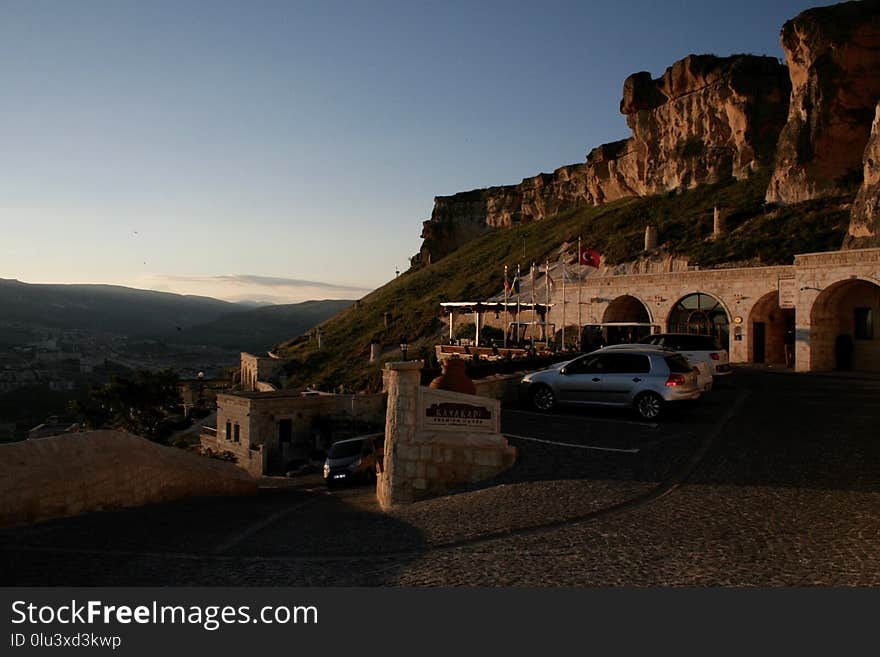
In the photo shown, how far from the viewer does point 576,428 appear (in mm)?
14742

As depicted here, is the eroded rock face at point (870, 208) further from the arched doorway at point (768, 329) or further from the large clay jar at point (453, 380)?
the large clay jar at point (453, 380)

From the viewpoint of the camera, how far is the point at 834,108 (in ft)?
171

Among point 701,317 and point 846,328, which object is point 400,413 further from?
point 701,317

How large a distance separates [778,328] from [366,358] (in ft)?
120

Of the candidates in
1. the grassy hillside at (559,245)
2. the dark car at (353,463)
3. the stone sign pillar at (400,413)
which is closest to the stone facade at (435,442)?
the stone sign pillar at (400,413)

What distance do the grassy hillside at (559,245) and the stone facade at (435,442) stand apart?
112 ft

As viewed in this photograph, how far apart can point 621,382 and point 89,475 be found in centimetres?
1080

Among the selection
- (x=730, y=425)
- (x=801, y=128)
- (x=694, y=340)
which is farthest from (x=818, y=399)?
(x=801, y=128)

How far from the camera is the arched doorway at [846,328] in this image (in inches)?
1074

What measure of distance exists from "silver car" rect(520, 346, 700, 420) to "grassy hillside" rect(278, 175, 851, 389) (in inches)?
1180

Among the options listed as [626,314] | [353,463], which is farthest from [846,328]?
[353,463]

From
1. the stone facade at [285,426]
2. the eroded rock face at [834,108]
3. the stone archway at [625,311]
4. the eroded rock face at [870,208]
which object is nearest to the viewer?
the stone facade at [285,426]

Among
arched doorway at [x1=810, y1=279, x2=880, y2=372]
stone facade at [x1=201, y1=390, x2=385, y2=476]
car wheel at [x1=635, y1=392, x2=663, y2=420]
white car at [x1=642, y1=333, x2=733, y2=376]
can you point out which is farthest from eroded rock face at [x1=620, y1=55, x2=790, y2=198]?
car wheel at [x1=635, y1=392, x2=663, y2=420]

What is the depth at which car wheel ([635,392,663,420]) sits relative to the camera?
50.0 ft
